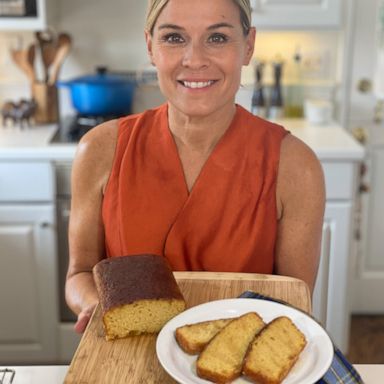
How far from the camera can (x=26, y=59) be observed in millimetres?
2678

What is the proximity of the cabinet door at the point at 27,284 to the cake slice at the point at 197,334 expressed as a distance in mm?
1486

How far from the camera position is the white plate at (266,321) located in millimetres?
816

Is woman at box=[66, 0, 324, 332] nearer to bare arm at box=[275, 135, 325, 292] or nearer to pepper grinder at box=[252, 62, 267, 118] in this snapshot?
bare arm at box=[275, 135, 325, 292]

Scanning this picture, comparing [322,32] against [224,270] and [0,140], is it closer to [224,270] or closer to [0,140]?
[0,140]

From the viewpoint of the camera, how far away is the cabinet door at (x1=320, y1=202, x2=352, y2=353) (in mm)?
2299

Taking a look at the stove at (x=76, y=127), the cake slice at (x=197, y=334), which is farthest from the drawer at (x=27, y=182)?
the cake slice at (x=197, y=334)

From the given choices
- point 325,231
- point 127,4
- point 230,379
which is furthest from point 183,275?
point 127,4

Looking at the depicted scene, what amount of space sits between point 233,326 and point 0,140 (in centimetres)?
170

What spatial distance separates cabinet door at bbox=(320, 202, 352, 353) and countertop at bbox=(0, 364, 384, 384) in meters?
1.26

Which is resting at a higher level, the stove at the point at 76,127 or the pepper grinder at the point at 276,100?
the pepper grinder at the point at 276,100

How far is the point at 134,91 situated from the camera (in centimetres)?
268

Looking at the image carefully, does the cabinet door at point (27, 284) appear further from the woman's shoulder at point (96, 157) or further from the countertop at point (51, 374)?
the countertop at point (51, 374)

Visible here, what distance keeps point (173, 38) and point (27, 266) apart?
138 cm

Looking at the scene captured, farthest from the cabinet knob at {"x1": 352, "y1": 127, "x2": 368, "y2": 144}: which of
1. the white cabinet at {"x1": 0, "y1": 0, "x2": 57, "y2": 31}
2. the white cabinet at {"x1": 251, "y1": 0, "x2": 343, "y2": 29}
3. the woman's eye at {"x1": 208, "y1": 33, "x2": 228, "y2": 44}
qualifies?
the woman's eye at {"x1": 208, "y1": 33, "x2": 228, "y2": 44}
